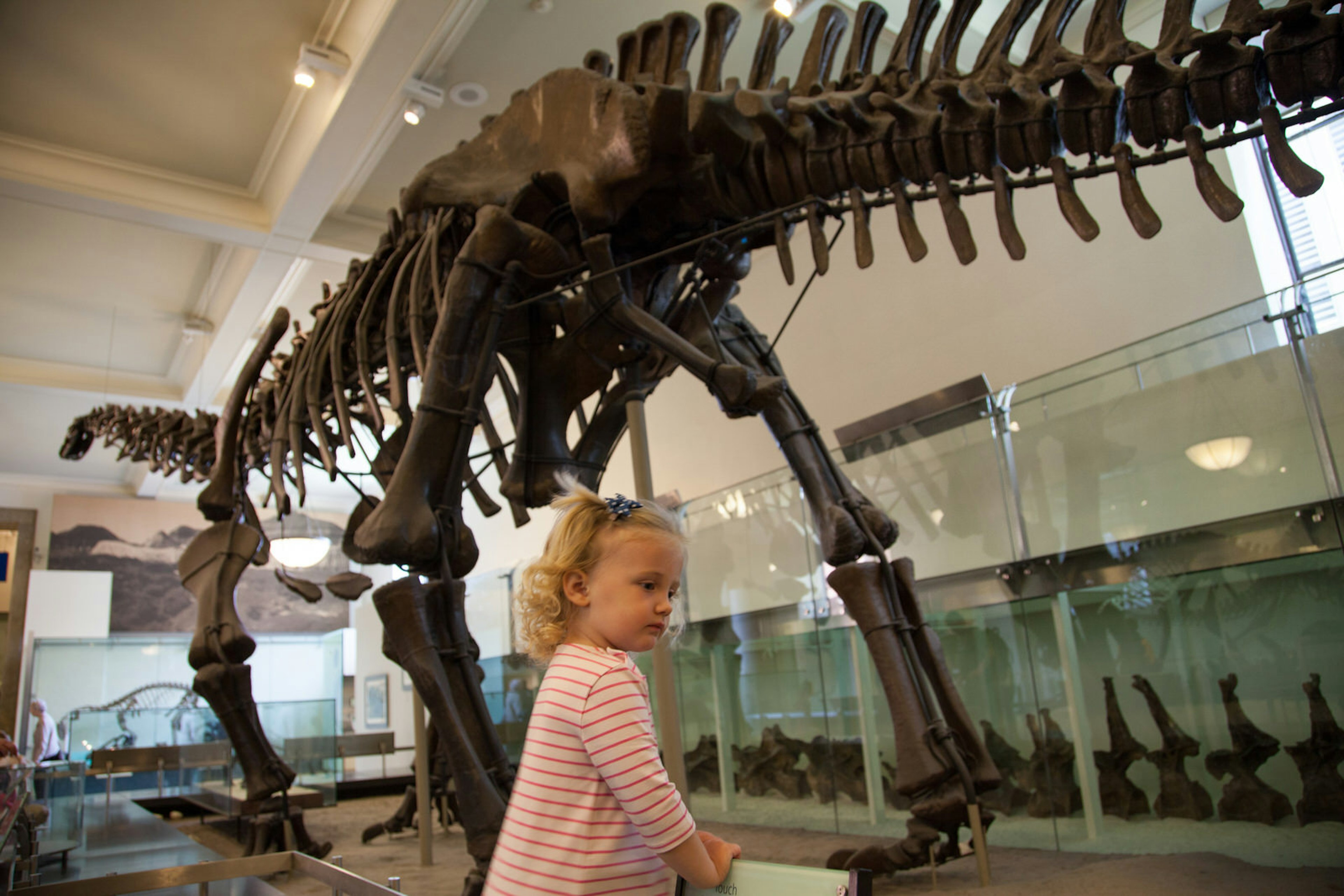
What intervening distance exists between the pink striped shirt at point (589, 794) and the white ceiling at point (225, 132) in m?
5.04

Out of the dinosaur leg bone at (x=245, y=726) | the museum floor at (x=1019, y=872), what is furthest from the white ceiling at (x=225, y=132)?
the museum floor at (x=1019, y=872)

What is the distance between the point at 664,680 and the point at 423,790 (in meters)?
2.09

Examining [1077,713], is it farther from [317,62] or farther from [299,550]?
[299,550]

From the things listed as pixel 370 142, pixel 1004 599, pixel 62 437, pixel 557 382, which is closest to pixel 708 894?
pixel 557 382

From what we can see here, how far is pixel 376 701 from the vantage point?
48.8ft

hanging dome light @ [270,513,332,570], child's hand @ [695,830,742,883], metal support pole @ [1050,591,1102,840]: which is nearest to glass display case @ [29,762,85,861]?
hanging dome light @ [270,513,332,570]

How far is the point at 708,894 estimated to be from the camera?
1.23m

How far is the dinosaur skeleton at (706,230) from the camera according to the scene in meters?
2.00

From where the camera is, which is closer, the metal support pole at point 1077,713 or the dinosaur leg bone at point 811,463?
the dinosaur leg bone at point 811,463

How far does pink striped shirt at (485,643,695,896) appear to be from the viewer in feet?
4.06

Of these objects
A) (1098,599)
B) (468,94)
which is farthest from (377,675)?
(1098,599)

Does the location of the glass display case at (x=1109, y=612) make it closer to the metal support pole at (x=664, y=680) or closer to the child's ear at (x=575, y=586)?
the metal support pole at (x=664, y=680)

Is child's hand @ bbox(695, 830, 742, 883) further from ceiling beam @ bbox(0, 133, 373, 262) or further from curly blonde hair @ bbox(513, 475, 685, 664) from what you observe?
ceiling beam @ bbox(0, 133, 373, 262)

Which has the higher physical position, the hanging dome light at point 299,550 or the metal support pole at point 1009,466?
the hanging dome light at point 299,550
